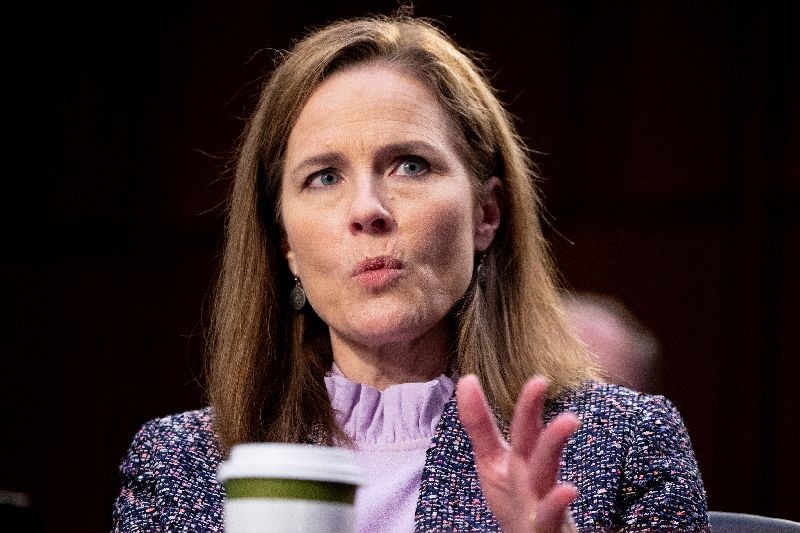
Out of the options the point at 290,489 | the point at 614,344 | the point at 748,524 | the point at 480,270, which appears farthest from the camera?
the point at 614,344

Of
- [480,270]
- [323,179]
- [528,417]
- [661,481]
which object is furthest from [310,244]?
[528,417]

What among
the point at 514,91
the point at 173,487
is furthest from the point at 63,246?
the point at 173,487

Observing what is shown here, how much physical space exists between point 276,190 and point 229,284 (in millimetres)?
188

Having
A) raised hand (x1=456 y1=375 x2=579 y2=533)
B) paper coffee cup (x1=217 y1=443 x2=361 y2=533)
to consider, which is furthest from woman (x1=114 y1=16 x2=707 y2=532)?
paper coffee cup (x1=217 y1=443 x2=361 y2=533)

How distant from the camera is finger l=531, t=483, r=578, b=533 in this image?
977 millimetres

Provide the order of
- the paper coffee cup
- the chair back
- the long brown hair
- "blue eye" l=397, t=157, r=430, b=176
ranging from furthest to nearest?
the long brown hair
"blue eye" l=397, t=157, r=430, b=176
the chair back
the paper coffee cup

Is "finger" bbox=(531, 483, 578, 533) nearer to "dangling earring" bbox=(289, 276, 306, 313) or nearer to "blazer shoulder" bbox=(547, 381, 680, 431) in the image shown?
"blazer shoulder" bbox=(547, 381, 680, 431)

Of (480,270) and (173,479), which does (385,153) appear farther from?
(173,479)

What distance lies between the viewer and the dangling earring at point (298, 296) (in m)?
1.99

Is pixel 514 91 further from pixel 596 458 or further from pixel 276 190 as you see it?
pixel 596 458

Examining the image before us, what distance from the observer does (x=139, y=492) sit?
186 centimetres

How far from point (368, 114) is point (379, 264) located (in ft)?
0.87

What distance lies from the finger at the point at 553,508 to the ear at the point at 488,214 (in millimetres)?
993

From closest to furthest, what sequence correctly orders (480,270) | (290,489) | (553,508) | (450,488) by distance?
(290,489), (553,508), (450,488), (480,270)
